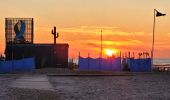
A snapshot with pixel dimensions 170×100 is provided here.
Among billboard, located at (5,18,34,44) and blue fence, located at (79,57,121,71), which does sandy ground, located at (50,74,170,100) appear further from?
billboard, located at (5,18,34,44)

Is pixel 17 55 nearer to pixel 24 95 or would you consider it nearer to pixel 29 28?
pixel 29 28

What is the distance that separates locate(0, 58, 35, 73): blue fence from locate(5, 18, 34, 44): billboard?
22.5 metres

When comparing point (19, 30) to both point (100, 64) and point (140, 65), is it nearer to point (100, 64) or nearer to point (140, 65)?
point (100, 64)

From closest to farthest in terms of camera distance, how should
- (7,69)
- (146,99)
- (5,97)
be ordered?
(5,97) → (146,99) → (7,69)

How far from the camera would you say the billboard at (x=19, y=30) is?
296 ft

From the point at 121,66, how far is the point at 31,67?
471 inches

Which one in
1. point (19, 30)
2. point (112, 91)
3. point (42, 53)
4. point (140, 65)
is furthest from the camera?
point (19, 30)

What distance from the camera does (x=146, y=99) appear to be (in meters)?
27.7

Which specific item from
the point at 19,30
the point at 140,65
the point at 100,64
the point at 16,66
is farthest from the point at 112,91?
the point at 19,30

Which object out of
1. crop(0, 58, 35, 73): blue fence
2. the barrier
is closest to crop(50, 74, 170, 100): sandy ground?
crop(0, 58, 35, 73): blue fence

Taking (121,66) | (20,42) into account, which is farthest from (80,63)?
(20,42)

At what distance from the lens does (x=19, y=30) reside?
299 ft

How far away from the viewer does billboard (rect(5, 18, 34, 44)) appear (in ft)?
296

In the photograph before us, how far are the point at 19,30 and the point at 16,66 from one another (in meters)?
28.4
